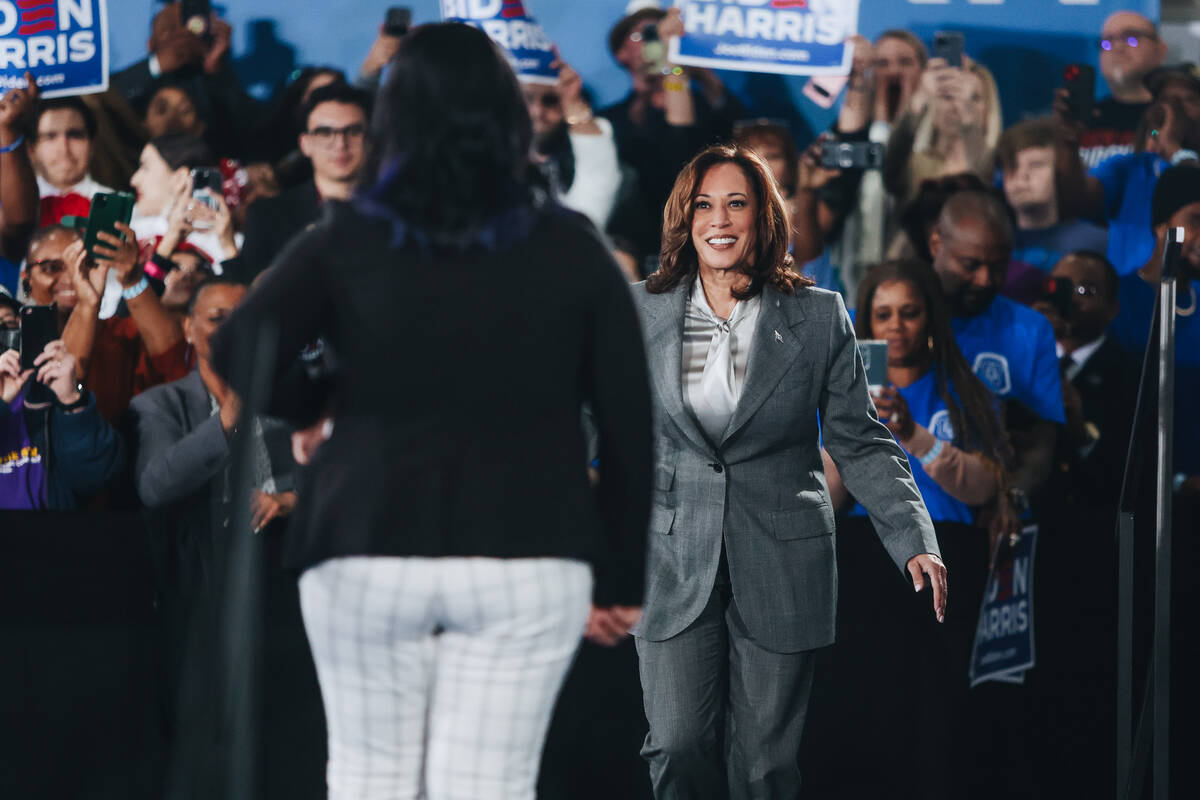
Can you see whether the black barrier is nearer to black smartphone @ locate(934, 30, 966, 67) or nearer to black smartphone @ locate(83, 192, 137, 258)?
black smartphone @ locate(83, 192, 137, 258)

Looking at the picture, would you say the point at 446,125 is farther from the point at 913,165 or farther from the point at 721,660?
the point at 913,165

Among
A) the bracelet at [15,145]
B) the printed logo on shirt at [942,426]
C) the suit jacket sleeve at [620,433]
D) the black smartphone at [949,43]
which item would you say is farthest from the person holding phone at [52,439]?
the black smartphone at [949,43]

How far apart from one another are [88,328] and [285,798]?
76.2 inches

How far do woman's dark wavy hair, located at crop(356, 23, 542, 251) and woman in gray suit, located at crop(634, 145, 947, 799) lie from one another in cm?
108

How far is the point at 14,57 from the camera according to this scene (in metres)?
4.71

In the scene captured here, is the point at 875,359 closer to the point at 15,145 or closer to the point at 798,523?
the point at 798,523

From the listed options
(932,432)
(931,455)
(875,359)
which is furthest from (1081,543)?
(875,359)

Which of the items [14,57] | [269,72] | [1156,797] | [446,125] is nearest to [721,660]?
[1156,797]

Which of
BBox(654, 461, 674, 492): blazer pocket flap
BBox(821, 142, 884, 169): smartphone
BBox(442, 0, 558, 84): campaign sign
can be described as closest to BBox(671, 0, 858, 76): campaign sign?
BBox(821, 142, 884, 169): smartphone

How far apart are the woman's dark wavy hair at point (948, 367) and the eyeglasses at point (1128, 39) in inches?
40.2

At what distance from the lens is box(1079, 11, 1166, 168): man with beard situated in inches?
179

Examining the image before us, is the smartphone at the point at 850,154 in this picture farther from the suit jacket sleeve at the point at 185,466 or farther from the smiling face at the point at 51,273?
the smiling face at the point at 51,273

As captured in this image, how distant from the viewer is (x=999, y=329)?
444cm

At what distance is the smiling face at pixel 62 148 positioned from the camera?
4.70 meters
